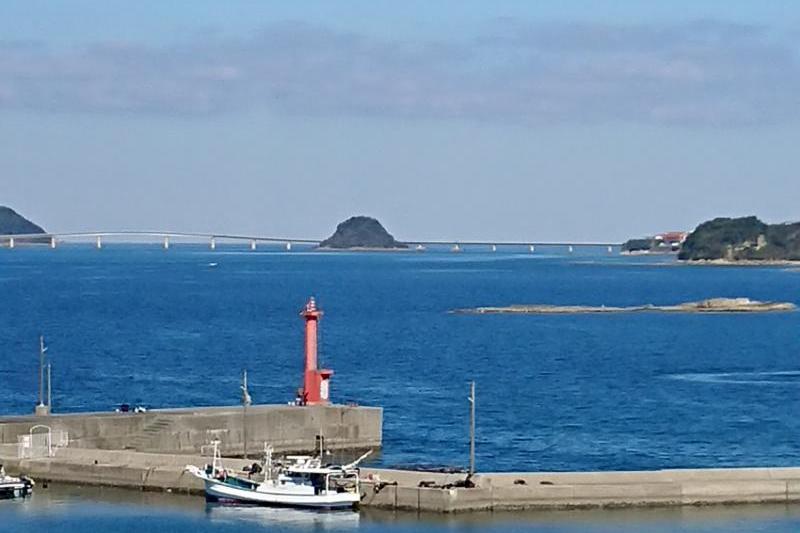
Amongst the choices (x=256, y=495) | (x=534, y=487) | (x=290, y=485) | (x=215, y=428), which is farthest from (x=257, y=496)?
(x=215, y=428)

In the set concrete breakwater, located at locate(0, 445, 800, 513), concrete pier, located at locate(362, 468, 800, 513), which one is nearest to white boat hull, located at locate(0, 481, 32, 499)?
concrete breakwater, located at locate(0, 445, 800, 513)

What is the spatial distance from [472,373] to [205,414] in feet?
115

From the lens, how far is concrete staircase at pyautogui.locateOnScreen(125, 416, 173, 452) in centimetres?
4834

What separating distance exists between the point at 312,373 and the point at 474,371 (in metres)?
33.0

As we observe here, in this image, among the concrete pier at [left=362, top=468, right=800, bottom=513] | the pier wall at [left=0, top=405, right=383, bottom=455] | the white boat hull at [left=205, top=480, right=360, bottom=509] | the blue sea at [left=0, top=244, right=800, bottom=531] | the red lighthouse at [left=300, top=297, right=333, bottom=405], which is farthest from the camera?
the blue sea at [left=0, top=244, right=800, bottom=531]

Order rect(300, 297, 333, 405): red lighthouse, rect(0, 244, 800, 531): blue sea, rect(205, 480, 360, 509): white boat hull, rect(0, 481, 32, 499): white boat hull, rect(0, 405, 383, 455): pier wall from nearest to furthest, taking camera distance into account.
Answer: rect(205, 480, 360, 509): white boat hull, rect(0, 481, 32, 499): white boat hull, rect(0, 405, 383, 455): pier wall, rect(300, 297, 333, 405): red lighthouse, rect(0, 244, 800, 531): blue sea

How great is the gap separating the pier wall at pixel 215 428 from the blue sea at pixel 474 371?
1.43m

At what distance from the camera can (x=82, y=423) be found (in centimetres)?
4734

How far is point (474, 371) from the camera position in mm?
85000

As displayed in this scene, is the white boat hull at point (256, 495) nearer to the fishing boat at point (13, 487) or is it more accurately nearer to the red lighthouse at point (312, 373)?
the fishing boat at point (13, 487)

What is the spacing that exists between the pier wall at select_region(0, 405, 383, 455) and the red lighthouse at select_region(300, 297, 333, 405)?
796 millimetres

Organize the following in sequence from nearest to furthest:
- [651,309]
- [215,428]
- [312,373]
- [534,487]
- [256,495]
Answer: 1. [534,487]
2. [256,495]
3. [215,428]
4. [312,373]
5. [651,309]

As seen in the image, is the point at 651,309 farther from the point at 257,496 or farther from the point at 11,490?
the point at 11,490

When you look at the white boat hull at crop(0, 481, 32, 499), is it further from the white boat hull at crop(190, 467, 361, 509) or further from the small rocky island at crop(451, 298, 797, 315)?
the small rocky island at crop(451, 298, 797, 315)
